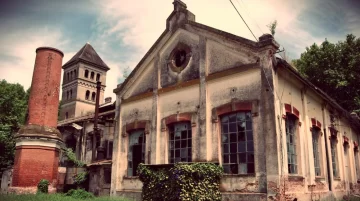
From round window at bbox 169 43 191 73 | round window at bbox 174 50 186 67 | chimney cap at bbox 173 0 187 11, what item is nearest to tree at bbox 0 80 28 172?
round window at bbox 169 43 191 73

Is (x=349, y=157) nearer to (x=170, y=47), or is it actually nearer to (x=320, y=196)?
(x=320, y=196)

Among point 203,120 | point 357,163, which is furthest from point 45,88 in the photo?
point 357,163

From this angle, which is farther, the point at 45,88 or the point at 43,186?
the point at 45,88

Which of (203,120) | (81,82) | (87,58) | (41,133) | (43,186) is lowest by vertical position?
(43,186)

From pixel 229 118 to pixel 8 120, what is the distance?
70.3ft

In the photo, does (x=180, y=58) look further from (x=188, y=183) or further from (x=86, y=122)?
A: (x=86, y=122)

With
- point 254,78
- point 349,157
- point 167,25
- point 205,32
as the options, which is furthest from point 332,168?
point 167,25

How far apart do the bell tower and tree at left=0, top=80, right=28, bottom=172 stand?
485 inches

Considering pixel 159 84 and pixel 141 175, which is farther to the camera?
pixel 159 84

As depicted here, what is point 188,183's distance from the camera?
10.2 metres

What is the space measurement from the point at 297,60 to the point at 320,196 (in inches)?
673

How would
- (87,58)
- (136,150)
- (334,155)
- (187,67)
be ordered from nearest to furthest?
(187,67), (136,150), (334,155), (87,58)

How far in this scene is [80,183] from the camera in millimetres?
17812

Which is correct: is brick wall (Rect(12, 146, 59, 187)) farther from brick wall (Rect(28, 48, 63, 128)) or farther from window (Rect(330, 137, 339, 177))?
window (Rect(330, 137, 339, 177))
